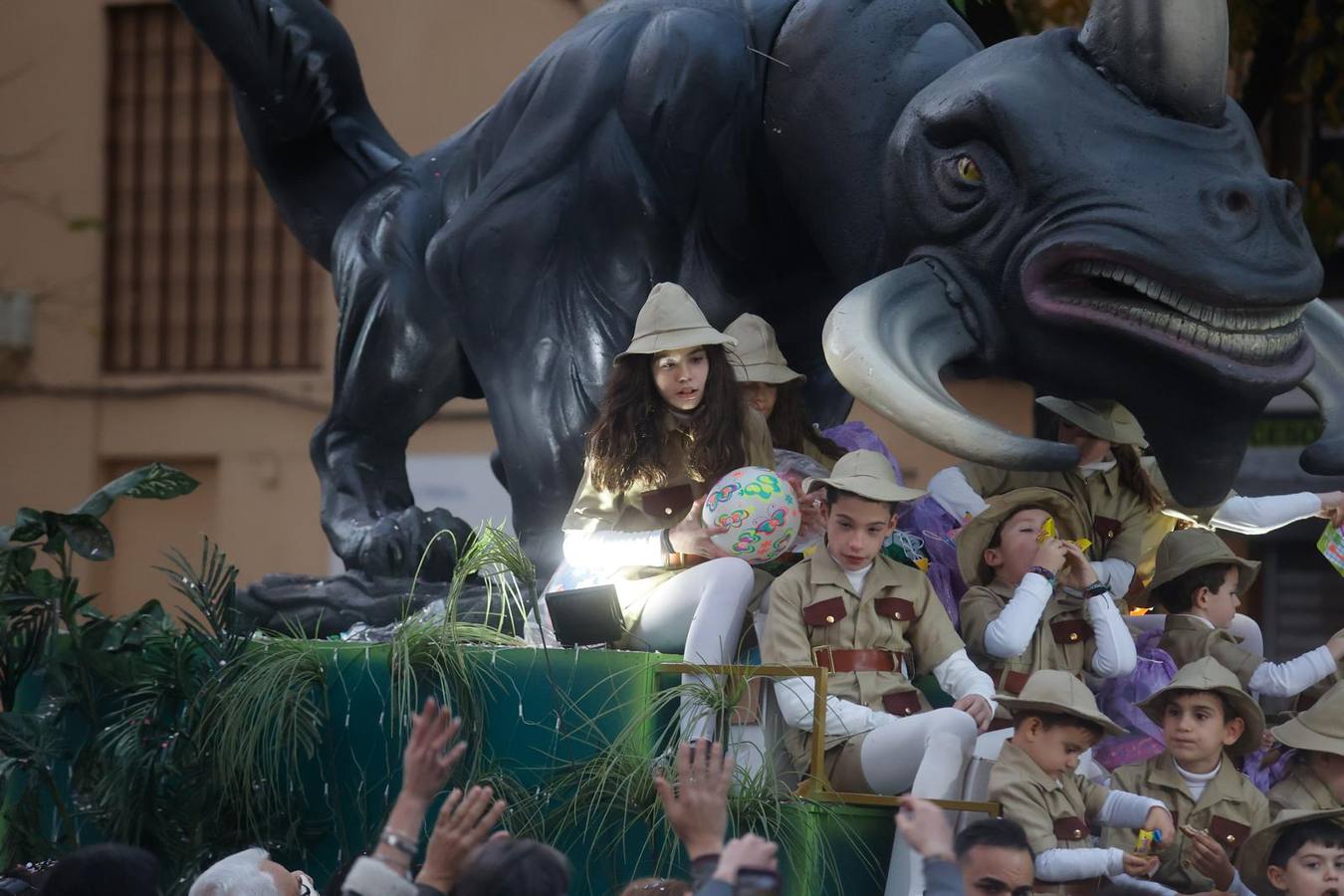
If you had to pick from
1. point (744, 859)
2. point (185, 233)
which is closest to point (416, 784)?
point (744, 859)

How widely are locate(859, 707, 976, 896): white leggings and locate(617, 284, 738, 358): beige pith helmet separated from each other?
0.99 metres

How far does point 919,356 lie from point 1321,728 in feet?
3.63

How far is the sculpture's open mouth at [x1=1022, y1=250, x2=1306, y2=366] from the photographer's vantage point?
15.1 feet

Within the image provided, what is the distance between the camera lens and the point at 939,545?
522 cm

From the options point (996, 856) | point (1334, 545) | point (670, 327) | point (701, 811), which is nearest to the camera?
point (701, 811)

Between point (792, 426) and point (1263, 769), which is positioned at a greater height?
point (792, 426)

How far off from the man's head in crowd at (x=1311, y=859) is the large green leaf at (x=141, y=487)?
2697mm

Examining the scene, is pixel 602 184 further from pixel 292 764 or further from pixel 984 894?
pixel 984 894

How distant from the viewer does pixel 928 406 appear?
4.57 meters

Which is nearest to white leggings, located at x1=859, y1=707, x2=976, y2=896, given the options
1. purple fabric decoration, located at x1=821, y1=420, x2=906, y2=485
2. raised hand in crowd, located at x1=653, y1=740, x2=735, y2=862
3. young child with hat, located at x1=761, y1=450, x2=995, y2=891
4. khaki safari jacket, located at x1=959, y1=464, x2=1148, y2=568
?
young child with hat, located at x1=761, y1=450, x2=995, y2=891

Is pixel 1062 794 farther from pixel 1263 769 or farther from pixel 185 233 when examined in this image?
pixel 185 233

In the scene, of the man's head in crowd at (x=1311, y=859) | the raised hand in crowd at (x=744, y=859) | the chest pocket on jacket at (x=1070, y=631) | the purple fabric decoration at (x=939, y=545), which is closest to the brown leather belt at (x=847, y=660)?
the purple fabric decoration at (x=939, y=545)

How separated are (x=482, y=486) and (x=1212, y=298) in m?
7.53

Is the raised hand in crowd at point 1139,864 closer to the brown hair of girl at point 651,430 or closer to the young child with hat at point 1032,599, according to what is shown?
the young child with hat at point 1032,599
